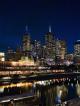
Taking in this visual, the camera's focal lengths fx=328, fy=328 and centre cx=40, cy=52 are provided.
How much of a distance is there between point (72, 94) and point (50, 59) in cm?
9642

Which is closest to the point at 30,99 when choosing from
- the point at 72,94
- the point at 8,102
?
the point at 8,102

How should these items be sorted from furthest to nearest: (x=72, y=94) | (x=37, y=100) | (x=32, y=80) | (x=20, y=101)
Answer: (x=32, y=80) → (x=72, y=94) → (x=37, y=100) → (x=20, y=101)

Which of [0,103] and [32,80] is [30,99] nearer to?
[0,103]

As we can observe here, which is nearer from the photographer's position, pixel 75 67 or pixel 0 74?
pixel 0 74

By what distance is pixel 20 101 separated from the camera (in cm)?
2547

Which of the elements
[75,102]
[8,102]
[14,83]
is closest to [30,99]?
[8,102]

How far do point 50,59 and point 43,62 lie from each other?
16.0 meters

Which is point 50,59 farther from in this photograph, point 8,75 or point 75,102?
point 75,102

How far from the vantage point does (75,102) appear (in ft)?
76.8

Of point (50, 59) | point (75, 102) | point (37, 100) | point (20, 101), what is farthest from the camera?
point (50, 59)

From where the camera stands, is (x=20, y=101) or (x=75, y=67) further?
(x=75, y=67)

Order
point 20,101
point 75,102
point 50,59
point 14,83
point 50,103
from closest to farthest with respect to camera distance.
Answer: point 75,102 → point 20,101 → point 50,103 → point 14,83 → point 50,59

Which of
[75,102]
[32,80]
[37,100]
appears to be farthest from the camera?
[32,80]

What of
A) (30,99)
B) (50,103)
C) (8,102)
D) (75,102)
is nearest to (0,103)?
A: (8,102)
